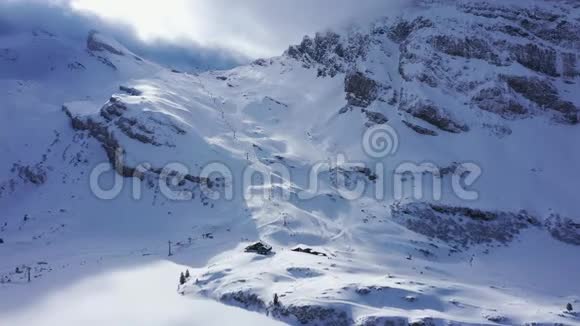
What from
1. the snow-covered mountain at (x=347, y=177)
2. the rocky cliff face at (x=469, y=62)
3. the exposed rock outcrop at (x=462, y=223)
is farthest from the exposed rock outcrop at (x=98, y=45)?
the exposed rock outcrop at (x=462, y=223)

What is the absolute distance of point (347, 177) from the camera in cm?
7644

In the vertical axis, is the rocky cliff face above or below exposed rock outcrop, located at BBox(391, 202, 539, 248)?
above

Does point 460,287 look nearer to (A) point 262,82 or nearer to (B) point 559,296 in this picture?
(B) point 559,296

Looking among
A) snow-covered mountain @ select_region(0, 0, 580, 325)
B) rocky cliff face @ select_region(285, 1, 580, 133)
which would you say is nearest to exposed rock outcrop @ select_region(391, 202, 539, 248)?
snow-covered mountain @ select_region(0, 0, 580, 325)

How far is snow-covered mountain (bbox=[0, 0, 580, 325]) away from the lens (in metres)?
45.6

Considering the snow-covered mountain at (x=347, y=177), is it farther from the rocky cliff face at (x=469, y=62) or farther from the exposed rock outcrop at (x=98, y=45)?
the exposed rock outcrop at (x=98, y=45)

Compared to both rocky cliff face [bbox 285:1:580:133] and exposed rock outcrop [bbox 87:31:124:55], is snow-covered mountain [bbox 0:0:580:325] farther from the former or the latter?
exposed rock outcrop [bbox 87:31:124:55]

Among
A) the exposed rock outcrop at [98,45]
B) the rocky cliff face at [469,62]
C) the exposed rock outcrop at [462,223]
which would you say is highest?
the exposed rock outcrop at [98,45]

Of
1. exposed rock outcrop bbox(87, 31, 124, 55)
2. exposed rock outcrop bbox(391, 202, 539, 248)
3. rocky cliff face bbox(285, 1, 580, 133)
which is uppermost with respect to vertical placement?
exposed rock outcrop bbox(87, 31, 124, 55)

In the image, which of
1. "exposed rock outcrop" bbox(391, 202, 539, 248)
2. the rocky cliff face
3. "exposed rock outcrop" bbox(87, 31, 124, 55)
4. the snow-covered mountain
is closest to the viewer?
the snow-covered mountain

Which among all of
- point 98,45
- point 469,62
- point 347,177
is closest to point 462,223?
point 347,177

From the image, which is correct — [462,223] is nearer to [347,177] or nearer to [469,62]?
[347,177]

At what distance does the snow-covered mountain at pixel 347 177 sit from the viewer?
45625 millimetres

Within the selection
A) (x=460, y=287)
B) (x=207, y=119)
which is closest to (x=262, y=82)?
(x=207, y=119)
